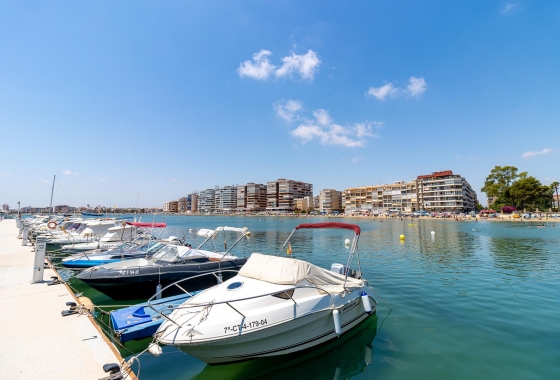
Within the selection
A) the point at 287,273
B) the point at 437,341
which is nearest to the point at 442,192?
the point at 437,341

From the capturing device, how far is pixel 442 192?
11725 cm

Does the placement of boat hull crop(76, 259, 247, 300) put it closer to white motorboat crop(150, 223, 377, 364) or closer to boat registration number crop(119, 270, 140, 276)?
boat registration number crop(119, 270, 140, 276)

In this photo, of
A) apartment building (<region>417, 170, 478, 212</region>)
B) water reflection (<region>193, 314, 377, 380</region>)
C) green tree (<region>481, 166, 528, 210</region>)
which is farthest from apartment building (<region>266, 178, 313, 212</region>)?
water reflection (<region>193, 314, 377, 380</region>)

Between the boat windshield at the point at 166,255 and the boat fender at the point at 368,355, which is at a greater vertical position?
the boat windshield at the point at 166,255

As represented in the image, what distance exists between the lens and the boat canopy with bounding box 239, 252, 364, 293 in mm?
7395

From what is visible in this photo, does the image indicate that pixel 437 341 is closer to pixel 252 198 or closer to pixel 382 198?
pixel 382 198

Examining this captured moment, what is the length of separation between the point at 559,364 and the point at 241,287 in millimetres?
8088

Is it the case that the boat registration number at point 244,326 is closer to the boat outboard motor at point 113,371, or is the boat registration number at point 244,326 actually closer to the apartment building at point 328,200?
the boat outboard motor at point 113,371

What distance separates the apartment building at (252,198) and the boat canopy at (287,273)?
18086cm

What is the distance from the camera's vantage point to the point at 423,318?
32.9 feet

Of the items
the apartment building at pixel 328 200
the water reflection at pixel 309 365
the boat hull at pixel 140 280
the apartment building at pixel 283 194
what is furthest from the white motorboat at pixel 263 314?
the apartment building at pixel 283 194

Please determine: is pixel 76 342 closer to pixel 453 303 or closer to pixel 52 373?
pixel 52 373

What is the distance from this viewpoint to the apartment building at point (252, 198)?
189 m

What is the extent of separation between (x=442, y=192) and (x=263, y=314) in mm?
130542
